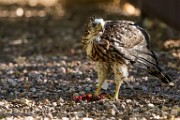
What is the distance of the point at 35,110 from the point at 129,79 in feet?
6.98

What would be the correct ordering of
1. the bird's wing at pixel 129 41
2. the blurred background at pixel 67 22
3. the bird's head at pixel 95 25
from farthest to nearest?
the blurred background at pixel 67 22 → the bird's wing at pixel 129 41 → the bird's head at pixel 95 25

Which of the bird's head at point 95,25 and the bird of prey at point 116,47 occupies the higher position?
the bird's head at point 95,25

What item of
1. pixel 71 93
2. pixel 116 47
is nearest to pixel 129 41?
pixel 116 47

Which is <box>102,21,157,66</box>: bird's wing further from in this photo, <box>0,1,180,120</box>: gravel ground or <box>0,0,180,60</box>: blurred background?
<box>0,0,180,60</box>: blurred background

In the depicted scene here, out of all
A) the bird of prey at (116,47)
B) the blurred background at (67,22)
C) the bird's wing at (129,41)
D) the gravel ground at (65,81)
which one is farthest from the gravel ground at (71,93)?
the blurred background at (67,22)

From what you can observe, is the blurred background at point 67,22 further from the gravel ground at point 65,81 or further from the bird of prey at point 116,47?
the bird of prey at point 116,47

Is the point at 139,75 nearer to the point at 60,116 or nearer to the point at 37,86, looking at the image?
the point at 37,86

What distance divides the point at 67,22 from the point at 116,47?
9.14m

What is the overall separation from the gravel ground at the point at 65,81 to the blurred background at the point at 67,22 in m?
0.02

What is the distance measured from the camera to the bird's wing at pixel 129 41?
6.35 metres

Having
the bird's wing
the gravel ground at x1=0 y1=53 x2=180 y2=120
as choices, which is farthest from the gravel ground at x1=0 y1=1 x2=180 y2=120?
the bird's wing

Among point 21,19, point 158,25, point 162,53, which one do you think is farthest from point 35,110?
point 21,19

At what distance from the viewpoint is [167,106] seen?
6387 mm

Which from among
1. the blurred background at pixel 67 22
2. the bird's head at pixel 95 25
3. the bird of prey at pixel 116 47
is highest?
the bird's head at pixel 95 25
